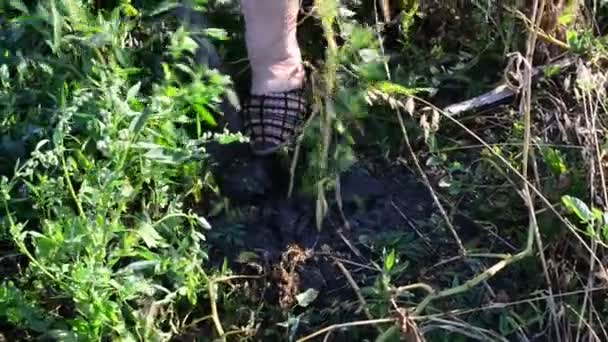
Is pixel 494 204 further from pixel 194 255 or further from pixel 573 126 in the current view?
pixel 194 255

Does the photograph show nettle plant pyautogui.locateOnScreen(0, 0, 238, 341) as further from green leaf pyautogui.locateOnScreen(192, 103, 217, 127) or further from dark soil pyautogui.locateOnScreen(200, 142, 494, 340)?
dark soil pyautogui.locateOnScreen(200, 142, 494, 340)

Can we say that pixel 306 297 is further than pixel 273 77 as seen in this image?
No

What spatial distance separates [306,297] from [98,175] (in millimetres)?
467

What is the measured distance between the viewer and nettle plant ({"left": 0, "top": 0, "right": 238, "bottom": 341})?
6.15 ft

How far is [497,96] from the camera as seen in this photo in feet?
8.02

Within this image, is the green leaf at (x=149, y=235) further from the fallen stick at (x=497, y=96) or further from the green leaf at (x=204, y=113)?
the fallen stick at (x=497, y=96)

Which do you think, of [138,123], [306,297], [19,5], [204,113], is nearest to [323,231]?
[306,297]

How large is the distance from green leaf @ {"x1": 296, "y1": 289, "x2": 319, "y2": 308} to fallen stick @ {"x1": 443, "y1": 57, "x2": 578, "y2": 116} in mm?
587

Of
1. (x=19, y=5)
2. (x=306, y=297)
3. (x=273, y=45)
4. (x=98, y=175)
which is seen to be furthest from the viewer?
(x=273, y=45)

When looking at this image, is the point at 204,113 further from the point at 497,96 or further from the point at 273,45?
the point at 497,96

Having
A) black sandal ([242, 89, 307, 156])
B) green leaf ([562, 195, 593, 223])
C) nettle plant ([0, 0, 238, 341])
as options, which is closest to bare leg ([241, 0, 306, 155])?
black sandal ([242, 89, 307, 156])

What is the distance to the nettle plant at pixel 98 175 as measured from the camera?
6.15 ft

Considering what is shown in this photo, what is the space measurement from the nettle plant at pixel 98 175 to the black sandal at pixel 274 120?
127 millimetres

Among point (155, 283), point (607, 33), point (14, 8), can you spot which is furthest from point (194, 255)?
point (607, 33)
